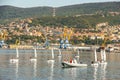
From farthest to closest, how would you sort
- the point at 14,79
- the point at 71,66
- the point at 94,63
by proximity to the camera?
the point at 94,63, the point at 71,66, the point at 14,79

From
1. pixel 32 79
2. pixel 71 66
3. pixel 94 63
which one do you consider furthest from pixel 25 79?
pixel 94 63

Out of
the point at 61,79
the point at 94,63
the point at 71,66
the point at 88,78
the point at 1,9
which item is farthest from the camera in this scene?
the point at 94,63

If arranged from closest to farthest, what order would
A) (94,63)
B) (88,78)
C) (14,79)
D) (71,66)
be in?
1. (14,79)
2. (88,78)
3. (71,66)
4. (94,63)

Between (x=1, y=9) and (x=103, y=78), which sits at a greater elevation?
(x=1, y=9)

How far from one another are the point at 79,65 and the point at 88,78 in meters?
16.9

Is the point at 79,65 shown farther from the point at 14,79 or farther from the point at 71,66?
the point at 14,79

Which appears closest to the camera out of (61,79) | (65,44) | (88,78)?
(61,79)

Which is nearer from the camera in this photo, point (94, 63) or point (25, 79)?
point (25, 79)

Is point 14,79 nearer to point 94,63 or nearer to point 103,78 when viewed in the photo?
point 103,78

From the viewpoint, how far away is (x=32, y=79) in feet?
147

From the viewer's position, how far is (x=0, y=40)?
19138cm

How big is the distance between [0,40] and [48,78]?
480 feet

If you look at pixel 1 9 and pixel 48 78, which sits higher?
pixel 1 9

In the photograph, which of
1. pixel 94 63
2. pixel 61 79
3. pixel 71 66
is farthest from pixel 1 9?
pixel 94 63
